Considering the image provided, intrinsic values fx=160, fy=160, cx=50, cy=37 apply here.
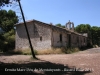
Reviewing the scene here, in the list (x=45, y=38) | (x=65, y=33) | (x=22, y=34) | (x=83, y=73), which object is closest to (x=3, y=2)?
(x=83, y=73)

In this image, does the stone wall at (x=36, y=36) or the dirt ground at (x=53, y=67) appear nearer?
the dirt ground at (x=53, y=67)

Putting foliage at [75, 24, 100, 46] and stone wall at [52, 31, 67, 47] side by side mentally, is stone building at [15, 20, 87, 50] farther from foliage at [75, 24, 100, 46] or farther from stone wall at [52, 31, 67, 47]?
foliage at [75, 24, 100, 46]

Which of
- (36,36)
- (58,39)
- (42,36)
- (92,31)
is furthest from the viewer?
(92,31)

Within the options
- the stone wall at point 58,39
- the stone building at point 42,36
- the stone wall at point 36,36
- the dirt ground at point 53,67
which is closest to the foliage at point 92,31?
the stone building at point 42,36

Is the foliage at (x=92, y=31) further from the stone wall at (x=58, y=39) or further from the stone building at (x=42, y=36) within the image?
the stone wall at (x=58, y=39)

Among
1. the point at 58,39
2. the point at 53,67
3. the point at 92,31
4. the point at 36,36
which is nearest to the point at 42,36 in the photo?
the point at 36,36

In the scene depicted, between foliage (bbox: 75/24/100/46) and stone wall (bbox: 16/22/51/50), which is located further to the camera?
foliage (bbox: 75/24/100/46)

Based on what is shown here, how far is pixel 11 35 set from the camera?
33344mm

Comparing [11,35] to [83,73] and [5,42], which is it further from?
[83,73]

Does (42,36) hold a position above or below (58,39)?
above

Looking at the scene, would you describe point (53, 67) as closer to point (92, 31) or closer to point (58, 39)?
point (58, 39)

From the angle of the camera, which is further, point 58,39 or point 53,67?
point 58,39

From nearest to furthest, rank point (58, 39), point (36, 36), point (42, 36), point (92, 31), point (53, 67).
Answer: point (53, 67) < point (42, 36) < point (36, 36) < point (58, 39) < point (92, 31)

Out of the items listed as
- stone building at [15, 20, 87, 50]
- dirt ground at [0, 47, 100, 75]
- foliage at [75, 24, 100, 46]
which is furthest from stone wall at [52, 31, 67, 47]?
foliage at [75, 24, 100, 46]
